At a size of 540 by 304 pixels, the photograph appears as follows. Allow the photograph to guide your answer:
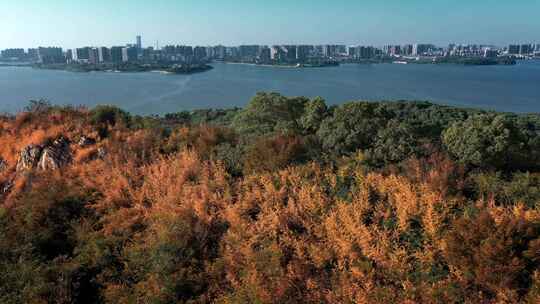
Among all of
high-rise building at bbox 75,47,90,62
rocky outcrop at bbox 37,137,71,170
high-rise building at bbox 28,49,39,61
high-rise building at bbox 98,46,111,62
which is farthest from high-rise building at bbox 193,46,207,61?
rocky outcrop at bbox 37,137,71,170

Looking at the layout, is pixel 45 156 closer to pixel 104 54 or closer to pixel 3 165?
pixel 3 165

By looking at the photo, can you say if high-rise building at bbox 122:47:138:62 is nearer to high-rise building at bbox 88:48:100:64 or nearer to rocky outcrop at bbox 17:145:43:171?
high-rise building at bbox 88:48:100:64

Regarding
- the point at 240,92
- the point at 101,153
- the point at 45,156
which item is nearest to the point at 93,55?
the point at 240,92

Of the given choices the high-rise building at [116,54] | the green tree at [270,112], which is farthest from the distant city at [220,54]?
the green tree at [270,112]

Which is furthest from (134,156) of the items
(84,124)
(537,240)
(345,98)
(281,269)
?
(345,98)

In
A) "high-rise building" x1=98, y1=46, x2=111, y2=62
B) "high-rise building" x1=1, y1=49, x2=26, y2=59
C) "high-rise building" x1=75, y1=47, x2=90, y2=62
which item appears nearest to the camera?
"high-rise building" x1=98, y1=46, x2=111, y2=62

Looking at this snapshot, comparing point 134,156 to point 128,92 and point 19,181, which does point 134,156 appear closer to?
point 19,181
